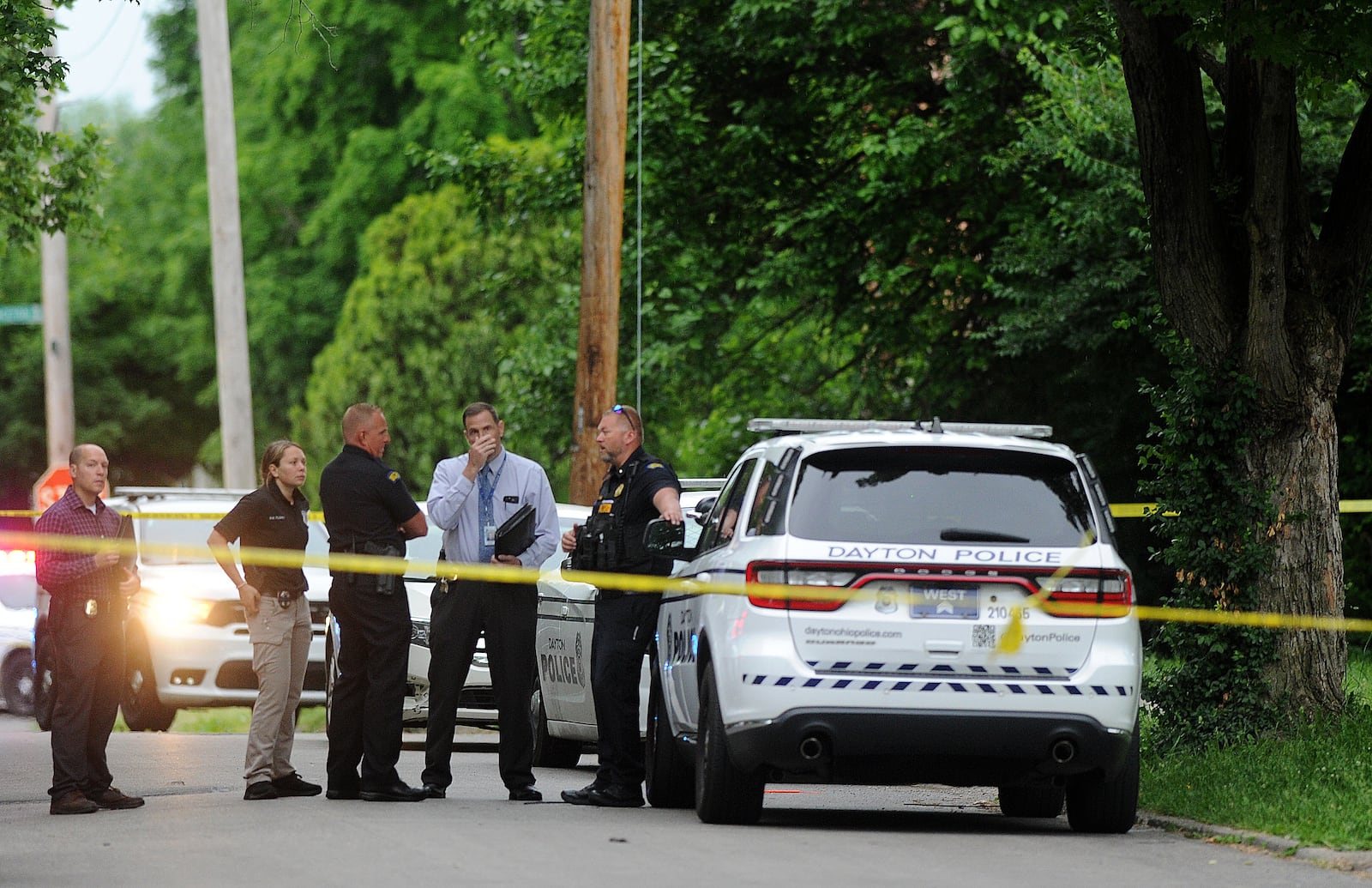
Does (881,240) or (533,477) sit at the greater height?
(881,240)

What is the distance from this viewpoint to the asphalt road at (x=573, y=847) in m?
8.15

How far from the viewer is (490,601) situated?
36.5 ft

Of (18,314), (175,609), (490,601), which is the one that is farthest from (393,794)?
(18,314)

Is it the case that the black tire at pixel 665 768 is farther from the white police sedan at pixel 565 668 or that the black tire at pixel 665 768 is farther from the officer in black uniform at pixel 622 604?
the white police sedan at pixel 565 668

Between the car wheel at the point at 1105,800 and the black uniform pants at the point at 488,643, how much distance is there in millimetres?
2820

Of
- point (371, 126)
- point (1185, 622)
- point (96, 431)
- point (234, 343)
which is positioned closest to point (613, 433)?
point (1185, 622)

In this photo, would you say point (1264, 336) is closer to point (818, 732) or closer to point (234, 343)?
point (818, 732)

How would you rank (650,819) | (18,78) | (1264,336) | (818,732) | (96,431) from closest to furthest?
(818,732) < (650,819) < (1264,336) < (18,78) < (96,431)

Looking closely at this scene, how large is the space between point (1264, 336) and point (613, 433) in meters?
3.52

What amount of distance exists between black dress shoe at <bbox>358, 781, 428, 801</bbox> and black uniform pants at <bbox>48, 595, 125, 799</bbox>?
1.27 meters

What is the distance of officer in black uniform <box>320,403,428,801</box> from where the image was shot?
11.1 meters

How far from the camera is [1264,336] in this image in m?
11.8

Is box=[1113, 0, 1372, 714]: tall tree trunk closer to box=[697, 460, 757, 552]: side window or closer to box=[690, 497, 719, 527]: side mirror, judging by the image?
box=[690, 497, 719, 527]: side mirror

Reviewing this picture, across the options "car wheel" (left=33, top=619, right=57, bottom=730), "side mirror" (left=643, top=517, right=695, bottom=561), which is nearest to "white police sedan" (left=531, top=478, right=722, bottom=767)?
"side mirror" (left=643, top=517, right=695, bottom=561)
